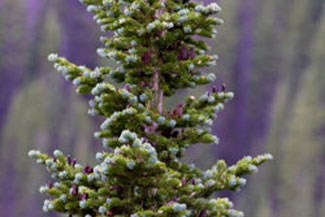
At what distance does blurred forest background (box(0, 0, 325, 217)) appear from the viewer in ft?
150

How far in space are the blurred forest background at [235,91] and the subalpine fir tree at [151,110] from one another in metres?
39.0

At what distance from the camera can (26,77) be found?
5109cm

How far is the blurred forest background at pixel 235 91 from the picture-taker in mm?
45625

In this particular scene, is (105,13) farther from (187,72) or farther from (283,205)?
(283,205)

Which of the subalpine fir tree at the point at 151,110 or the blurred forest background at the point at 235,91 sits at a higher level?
the blurred forest background at the point at 235,91

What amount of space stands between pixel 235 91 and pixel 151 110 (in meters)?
42.4

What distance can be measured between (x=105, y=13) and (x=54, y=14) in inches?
1836

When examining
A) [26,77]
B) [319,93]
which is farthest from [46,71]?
[319,93]

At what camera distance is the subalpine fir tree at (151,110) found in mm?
5613

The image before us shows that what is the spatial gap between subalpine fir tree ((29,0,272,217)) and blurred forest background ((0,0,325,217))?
39013 mm

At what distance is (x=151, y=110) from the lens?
19.1 feet

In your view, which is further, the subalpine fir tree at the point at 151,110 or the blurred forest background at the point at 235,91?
the blurred forest background at the point at 235,91

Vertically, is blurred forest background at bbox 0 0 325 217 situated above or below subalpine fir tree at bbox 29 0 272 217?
above

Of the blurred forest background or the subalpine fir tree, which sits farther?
the blurred forest background
